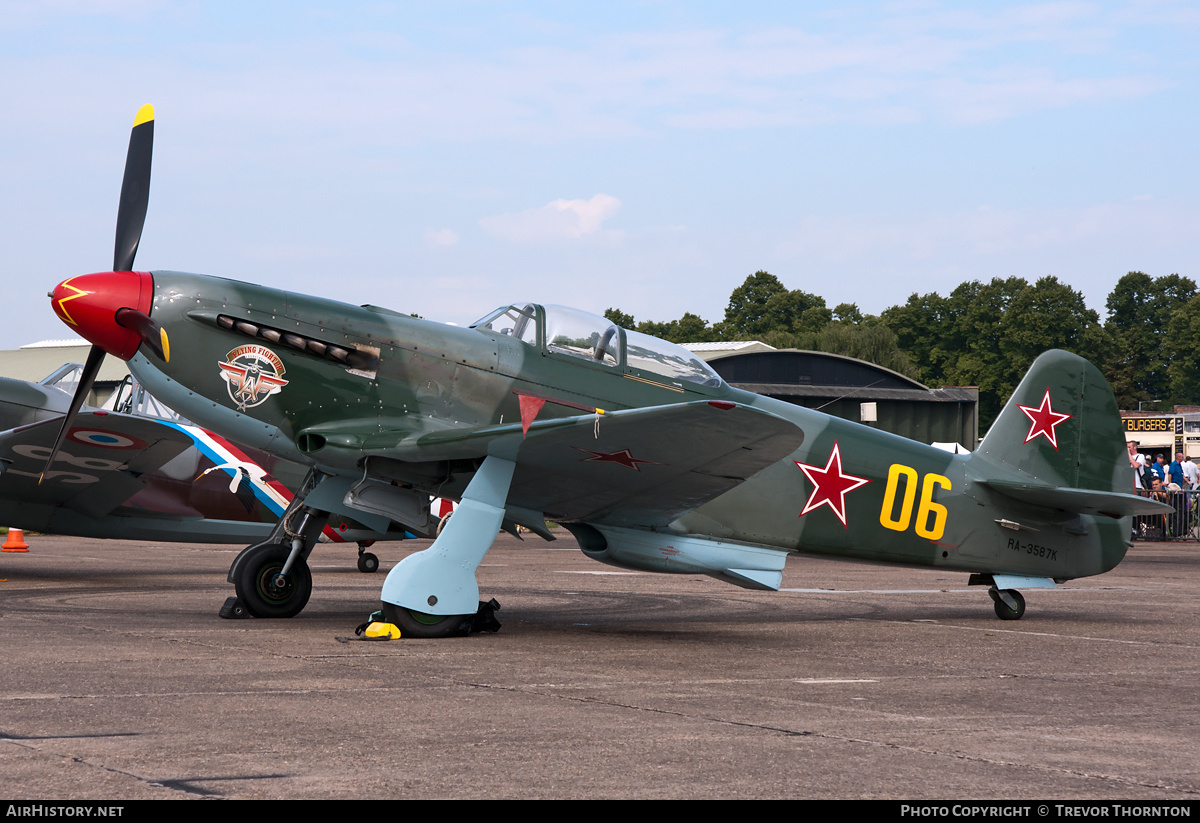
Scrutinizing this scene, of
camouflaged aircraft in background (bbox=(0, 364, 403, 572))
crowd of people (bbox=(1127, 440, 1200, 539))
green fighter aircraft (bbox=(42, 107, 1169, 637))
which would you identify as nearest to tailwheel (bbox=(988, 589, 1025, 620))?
green fighter aircraft (bbox=(42, 107, 1169, 637))

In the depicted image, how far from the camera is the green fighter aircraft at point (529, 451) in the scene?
745cm

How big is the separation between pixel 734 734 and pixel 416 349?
14.2 ft

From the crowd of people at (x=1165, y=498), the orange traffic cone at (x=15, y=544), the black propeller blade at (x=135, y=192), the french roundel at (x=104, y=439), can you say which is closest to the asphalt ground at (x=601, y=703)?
the french roundel at (x=104, y=439)

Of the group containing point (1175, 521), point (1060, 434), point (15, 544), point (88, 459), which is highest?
point (1060, 434)

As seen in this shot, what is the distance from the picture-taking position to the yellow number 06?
368 inches

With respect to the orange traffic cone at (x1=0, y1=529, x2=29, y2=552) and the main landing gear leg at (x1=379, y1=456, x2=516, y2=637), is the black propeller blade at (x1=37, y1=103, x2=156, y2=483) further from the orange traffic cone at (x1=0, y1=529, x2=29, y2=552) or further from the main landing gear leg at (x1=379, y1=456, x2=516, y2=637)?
the orange traffic cone at (x1=0, y1=529, x2=29, y2=552)

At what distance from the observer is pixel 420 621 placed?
744 centimetres

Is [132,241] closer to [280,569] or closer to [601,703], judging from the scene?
[280,569]

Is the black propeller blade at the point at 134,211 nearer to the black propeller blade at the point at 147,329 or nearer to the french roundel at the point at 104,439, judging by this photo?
the black propeller blade at the point at 147,329

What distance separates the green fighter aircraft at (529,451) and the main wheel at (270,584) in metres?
0.02

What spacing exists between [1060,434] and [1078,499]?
101 cm

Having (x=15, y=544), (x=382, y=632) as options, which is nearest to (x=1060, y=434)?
(x=382, y=632)
